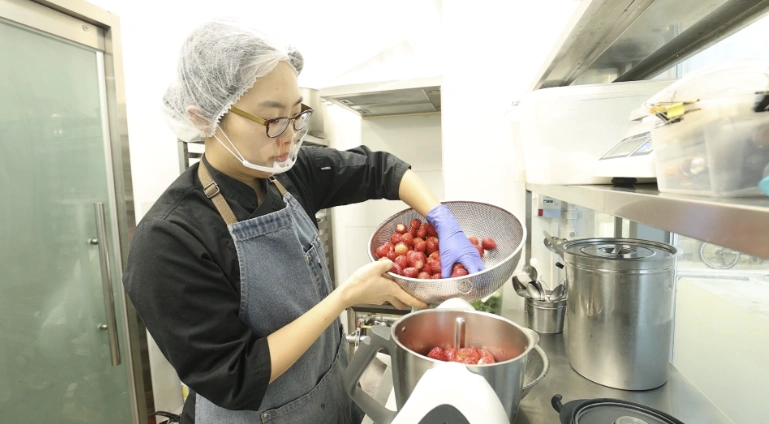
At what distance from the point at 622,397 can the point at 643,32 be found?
34.2 inches

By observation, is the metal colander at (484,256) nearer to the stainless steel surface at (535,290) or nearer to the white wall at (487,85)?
the stainless steel surface at (535,290)

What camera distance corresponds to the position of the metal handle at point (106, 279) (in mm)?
1724

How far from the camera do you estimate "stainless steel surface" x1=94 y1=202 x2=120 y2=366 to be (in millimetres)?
1724

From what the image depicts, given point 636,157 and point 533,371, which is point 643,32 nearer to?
point 636,157

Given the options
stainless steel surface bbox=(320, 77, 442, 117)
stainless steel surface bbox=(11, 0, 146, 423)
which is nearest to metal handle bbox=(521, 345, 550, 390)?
stainless steel surface bbox=(320, 77, 442, 117)

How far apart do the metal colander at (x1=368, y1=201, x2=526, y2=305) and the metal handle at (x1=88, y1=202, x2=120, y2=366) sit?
1387mm

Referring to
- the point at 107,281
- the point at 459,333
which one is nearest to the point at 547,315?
the point at 459,333

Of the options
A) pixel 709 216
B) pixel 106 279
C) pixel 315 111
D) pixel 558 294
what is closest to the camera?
pixel 709 216

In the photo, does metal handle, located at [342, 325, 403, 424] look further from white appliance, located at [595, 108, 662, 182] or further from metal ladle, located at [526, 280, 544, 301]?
metal ladle, located at [526, 280, 544, 301]

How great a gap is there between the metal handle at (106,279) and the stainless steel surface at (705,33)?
220cm

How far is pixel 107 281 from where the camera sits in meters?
1.76

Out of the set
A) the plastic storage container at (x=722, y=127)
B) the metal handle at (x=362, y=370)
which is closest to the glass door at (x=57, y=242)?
the metal handle at (x=362, y=370)

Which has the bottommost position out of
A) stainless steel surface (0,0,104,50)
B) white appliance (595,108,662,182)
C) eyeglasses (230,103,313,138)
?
white appliance (595,108,662,182)

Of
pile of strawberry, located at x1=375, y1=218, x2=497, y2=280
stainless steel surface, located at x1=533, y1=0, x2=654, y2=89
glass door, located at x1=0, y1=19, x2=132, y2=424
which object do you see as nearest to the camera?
stainless steel surface, located at x1=533, y1=0, x2=654, y2=89
